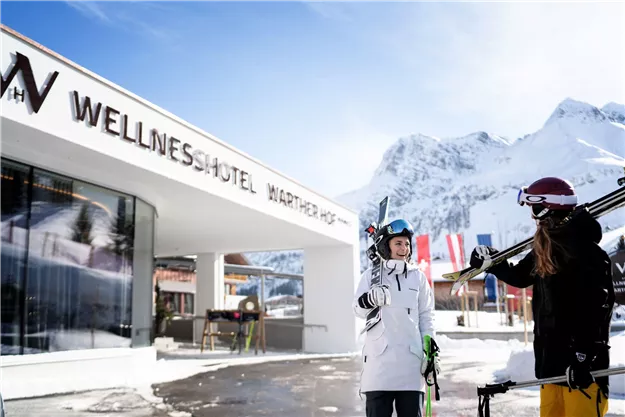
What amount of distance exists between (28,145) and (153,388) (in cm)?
408

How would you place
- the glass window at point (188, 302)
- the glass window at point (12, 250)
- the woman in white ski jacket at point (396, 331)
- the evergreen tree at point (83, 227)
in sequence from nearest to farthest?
1. the woman in white ski jacket at point (396, 331)
2. the glass window at point (12, 250)
3. the evergreen tree at point (83, 227)
4. the glass window at point (188, 302)

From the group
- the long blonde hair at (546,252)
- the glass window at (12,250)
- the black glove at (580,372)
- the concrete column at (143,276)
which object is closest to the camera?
the black glove at (580,372)

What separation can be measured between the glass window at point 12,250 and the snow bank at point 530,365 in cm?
717

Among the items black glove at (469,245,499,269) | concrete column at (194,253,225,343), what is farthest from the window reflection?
concrete column at (194,253,225,343)

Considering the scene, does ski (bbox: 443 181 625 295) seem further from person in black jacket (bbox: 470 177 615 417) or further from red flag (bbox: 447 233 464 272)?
red flag (bbox: 447 233 464 272)

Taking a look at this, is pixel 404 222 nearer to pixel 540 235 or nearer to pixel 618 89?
pixel 540 235

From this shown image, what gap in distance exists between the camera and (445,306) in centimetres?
4725

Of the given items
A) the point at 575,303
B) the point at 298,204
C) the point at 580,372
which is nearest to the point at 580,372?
the point at 580,372

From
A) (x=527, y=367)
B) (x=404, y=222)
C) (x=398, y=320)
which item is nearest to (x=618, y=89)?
(x=404, y=222)

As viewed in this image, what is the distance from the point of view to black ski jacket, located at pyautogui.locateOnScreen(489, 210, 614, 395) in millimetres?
2707

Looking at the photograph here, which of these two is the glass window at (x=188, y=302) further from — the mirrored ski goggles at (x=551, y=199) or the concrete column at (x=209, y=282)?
the mirrored ski goggles at (x=551, y=199)

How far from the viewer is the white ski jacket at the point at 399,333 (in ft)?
12.0

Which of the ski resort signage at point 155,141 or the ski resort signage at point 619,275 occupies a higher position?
the ski resort signage at point 155,141

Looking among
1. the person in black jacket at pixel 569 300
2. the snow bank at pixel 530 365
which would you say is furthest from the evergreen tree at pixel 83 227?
the person in black jacket at pixel 569 300
